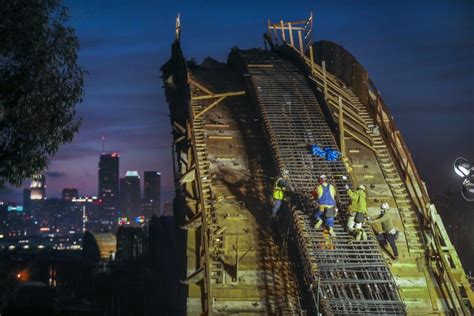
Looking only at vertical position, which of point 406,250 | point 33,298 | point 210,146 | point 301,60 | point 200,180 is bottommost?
point 33,298

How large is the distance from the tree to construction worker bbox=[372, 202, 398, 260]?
900cm

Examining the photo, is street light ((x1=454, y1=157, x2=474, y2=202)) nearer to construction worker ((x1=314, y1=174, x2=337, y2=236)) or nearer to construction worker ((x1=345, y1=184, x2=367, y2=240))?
construction worker ((x1=345, y1=184, x2=367, y2=240))

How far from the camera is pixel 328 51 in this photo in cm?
2583

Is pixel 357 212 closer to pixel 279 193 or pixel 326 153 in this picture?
pixel 279 193

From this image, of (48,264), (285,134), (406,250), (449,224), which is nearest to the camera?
(406,250)

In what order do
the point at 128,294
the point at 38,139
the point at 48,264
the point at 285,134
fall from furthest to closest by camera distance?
1. the point at 48,264
2. the point at 128,294
3. the point at 285,134
4. the point at 38,139

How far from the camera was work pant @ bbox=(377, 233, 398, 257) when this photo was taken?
50.8ft

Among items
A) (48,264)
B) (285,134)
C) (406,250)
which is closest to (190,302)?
(406,250)

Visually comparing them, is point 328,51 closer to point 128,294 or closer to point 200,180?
point 200,180

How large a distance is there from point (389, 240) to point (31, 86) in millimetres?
9994

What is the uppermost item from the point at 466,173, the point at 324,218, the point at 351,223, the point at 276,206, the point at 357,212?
the point at 466,173

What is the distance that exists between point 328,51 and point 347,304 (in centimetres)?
1529

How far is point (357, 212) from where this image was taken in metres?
14.6

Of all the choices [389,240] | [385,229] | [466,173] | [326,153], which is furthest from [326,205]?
[326,153]
